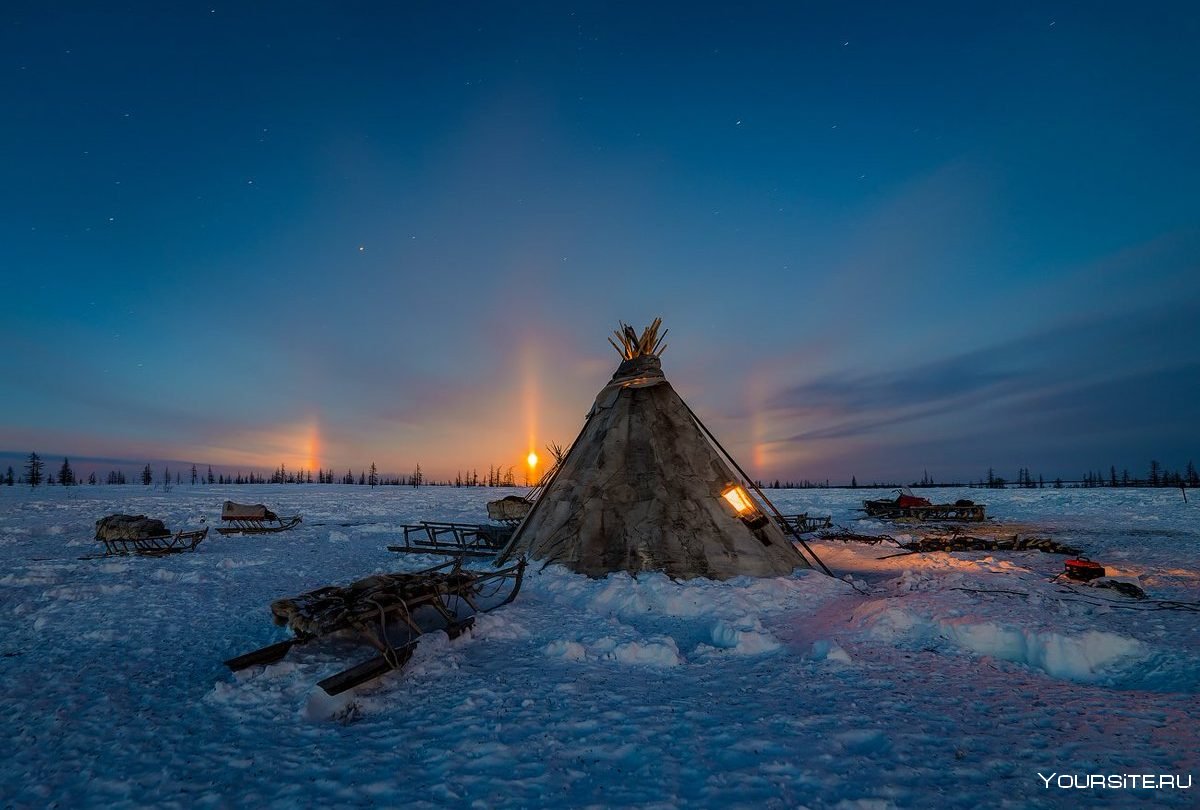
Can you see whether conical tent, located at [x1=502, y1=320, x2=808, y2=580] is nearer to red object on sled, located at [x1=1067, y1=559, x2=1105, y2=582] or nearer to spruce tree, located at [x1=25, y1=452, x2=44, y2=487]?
red object on sled, located at [x1=1067, y1=559, x2=1105, y2=582]

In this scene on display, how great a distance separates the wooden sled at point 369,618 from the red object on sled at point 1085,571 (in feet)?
49.8

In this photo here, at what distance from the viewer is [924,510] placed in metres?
35.8

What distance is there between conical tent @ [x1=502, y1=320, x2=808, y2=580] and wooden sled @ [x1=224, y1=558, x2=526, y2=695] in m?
4.02

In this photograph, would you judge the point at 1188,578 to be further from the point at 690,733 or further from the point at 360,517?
the point at 360,517

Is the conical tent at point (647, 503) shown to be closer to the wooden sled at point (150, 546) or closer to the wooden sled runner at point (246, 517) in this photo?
the wooden sled at point (150, 546)

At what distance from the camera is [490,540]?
21359 millimetres

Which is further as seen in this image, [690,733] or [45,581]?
[45,581]

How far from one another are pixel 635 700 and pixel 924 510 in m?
36.8

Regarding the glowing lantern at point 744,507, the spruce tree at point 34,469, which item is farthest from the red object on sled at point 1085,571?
the spruce tree at point 34,469

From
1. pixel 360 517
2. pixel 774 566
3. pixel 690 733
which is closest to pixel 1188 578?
pixel 774 566

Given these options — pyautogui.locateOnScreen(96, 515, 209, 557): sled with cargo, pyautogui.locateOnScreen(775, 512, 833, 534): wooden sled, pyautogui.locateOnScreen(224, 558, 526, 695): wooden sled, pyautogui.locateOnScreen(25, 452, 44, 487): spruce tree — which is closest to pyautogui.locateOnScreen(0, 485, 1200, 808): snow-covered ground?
pyautogui.locateOnScreen(224, 558, 526, 695): wooden sled

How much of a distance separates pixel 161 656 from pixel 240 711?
3514mm

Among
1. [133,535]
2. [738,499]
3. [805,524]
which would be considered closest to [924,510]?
[805,524]

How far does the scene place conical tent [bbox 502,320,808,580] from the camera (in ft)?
42.1
